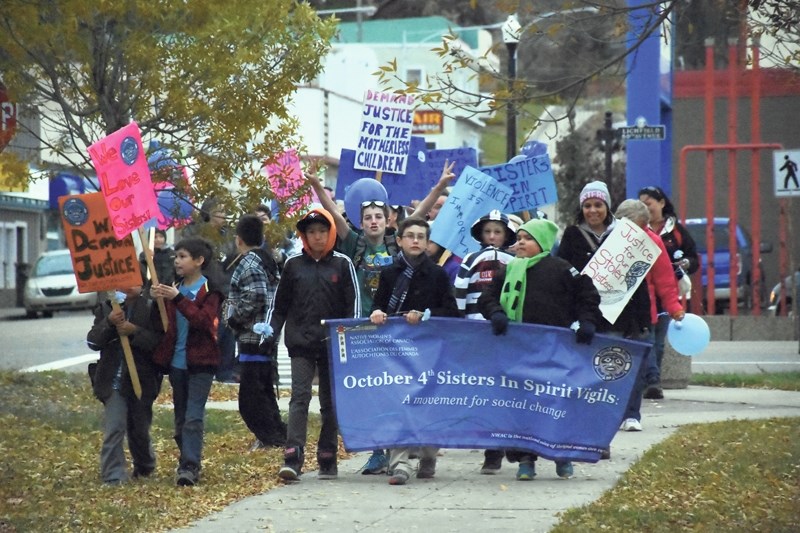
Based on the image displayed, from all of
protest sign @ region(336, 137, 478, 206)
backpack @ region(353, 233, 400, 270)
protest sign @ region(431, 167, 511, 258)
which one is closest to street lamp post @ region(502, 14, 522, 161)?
protest sign @ region(336, 137, 478, 206)

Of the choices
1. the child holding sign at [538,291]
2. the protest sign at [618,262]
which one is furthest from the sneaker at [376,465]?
the protest sign at [618,262]

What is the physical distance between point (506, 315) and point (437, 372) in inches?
23.3

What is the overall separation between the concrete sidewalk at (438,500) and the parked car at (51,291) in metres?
28.9

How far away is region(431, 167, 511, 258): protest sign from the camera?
11.8m

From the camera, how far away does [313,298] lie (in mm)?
10273

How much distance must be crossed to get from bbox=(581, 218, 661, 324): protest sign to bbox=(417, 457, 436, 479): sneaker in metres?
1.80

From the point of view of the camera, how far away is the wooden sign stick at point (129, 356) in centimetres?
996

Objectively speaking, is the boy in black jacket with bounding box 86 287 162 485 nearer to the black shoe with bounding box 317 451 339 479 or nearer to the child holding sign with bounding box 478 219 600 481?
the black shoe with bounding box 317 451 339 479

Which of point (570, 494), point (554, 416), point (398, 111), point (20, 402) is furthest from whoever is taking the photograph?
point (20, 402)

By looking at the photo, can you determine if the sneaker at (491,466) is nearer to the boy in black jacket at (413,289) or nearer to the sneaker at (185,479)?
the boy in black jacket at (413,289)

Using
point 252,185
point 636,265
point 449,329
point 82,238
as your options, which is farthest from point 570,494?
point 252,185

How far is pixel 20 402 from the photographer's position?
15.8 metres

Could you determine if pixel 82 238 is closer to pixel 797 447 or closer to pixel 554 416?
pixel 554 416

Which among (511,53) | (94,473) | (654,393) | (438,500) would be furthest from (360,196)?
(511,53)
